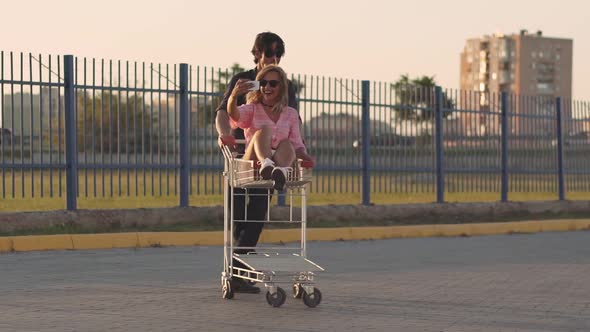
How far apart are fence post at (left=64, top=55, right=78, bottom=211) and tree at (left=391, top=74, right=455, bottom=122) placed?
5447mm

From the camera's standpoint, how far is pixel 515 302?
8.88 m

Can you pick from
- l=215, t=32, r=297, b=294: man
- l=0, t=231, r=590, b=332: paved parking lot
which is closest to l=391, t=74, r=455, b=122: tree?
l=0, t=231, r=590, b=332: paved parking lot

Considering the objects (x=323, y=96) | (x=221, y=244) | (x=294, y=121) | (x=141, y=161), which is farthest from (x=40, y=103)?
(x=294, y=121)

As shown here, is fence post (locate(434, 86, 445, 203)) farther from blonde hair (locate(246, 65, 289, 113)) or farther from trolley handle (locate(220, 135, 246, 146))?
trolley handle (locate(220, 135, 246, 146))

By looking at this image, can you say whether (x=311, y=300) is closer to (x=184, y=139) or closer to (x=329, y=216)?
(x=184, y=139)

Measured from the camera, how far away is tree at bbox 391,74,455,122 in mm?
18256

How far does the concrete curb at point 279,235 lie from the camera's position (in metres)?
13.3

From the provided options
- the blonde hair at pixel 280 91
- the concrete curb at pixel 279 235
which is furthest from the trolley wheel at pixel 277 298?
the concrete curb at pixel 279 235

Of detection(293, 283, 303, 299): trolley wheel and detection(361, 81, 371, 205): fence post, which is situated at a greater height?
detection(361, 81, 371, 205): fence post

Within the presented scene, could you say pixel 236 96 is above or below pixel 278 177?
above

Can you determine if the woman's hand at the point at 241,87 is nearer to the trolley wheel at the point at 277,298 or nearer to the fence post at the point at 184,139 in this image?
the trolley wheel at the point at 277,298

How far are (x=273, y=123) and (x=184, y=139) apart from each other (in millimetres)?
7315

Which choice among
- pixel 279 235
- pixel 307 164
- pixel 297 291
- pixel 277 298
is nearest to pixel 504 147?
pixel 279 235

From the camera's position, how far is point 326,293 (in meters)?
9.26
